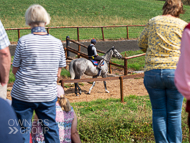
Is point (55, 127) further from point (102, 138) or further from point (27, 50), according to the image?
point (102, 138)

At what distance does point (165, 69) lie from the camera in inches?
115

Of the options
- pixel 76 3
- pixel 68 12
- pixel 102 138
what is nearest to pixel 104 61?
pixel 102 138

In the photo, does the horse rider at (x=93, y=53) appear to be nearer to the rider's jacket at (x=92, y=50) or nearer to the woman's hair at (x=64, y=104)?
the rider's jacket at (x=92, y=50)

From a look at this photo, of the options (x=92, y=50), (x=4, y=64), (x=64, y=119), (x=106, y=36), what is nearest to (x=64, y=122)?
Result: (x=64, y=119)

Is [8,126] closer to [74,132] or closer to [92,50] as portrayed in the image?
[74,132]

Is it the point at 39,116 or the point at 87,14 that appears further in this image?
the point at 87,14

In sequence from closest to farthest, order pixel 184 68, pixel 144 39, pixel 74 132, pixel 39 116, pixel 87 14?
1. pixel 184 68
2. pixel 39 116
3. pixel 144 39
4. pixel 74 132
5. pixel 87 14

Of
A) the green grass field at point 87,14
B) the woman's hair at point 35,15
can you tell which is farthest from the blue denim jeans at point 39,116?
the green grass field at point 87,14

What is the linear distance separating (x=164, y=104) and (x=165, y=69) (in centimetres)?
43

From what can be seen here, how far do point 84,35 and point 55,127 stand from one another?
1879 centimetres

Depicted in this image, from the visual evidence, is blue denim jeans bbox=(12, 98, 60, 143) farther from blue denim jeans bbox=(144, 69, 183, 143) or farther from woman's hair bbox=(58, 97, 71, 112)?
blue denim jeans bbox=(144, 69, 183, 143)

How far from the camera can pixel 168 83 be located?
292cm

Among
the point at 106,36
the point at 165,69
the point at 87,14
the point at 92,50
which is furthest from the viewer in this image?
the point at 87,14

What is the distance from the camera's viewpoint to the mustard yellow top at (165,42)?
295 cm
